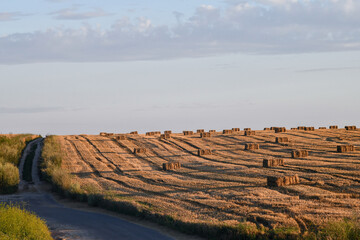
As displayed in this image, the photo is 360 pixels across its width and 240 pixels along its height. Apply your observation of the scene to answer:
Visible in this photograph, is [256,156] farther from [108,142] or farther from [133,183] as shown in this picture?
[108,142]

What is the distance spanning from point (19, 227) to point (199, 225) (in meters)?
7.03

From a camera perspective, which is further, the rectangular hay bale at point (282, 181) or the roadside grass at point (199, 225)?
the rectangular hay bale at point (282, 181)

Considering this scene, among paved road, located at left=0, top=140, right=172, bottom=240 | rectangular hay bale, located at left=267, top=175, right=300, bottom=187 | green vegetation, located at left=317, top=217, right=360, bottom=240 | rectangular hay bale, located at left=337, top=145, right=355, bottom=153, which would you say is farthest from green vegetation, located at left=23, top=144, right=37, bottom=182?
green vegetation, located at left=317, top=217, right=360, bottom=240

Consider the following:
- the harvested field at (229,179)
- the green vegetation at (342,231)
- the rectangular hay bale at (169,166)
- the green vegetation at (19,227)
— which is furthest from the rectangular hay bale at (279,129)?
the green vegetation at (342,231)

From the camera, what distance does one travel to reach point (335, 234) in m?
15.8

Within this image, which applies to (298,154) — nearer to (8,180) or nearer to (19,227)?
(8,180)

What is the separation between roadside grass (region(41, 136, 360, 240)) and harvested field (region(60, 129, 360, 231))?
478 millimetres

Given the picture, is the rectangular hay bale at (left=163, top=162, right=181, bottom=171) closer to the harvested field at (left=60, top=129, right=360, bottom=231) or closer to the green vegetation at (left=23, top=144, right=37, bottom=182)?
the harvested field at (left=60, top=129, right=360, bottom=231)

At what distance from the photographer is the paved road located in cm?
2148

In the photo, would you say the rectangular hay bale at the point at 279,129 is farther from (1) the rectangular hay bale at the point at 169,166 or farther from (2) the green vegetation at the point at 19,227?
(2) the green vegetation at the point at 19,227

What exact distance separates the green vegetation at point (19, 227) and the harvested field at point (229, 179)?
19.4ft

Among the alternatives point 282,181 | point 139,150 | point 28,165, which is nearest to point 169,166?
point 139,150

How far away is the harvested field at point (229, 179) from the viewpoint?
22422 millimetres

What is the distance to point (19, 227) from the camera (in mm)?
19609
